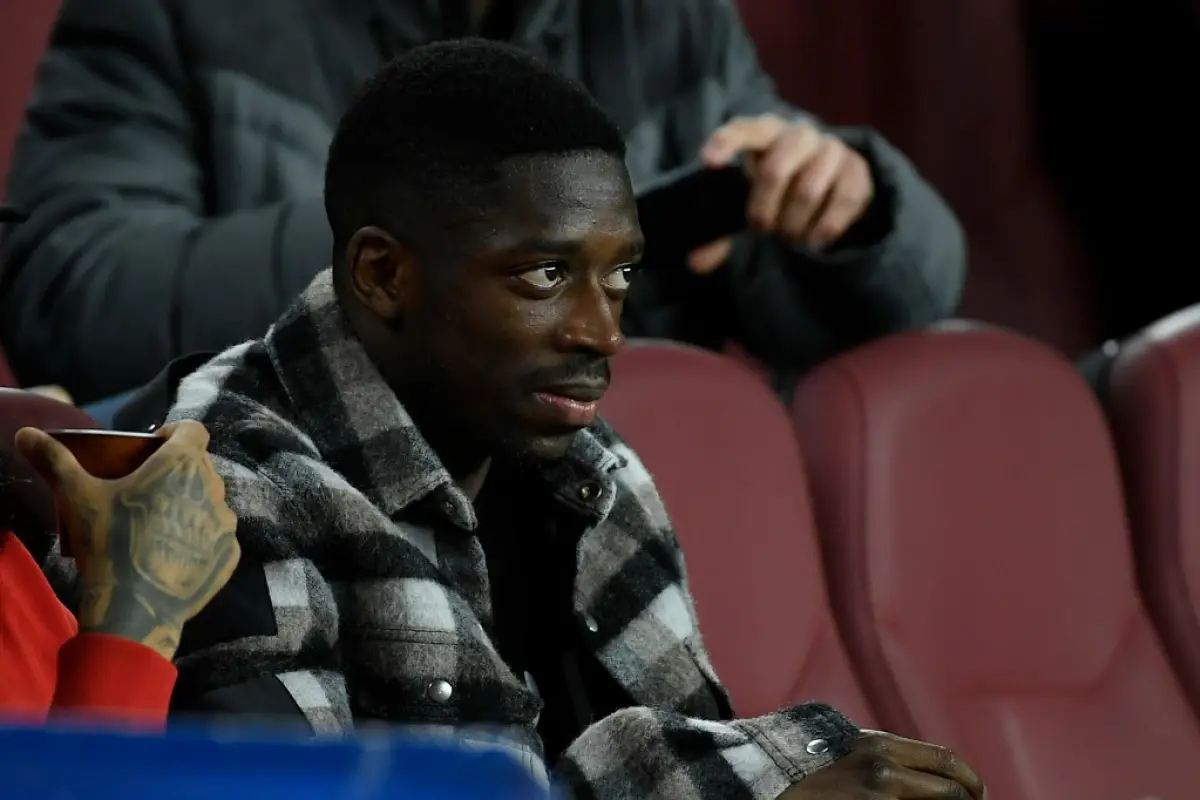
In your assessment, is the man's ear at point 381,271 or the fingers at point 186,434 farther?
the man's ear at point 381,271

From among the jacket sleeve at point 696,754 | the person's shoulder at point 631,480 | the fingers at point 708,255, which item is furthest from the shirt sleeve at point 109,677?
the fingers at point 708,255

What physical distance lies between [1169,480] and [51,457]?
0.91 metres

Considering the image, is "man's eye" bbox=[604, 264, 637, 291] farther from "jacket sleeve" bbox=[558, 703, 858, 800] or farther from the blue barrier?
the blue barrier

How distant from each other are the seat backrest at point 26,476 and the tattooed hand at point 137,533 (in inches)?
3.8

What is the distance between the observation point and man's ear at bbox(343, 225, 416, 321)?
2.53 ft

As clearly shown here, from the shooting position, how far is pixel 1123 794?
1161mm

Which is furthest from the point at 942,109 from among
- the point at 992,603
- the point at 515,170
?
the point at 515,170

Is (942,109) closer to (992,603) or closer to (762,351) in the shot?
(762,351)

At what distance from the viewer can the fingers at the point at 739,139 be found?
1039 millimetres

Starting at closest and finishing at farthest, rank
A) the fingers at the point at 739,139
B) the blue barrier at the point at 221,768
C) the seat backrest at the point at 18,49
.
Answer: the blue barrier at the point at 221,768 → the fingers at the point at 739,139 → the seat backrest at the point at 18,49

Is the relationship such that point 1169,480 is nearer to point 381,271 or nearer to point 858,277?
point 858,277

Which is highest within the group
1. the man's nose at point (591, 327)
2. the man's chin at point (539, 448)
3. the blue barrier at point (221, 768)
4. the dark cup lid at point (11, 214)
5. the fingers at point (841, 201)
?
the blue barrier at point (221, 768)

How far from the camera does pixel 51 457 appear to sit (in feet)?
1.85

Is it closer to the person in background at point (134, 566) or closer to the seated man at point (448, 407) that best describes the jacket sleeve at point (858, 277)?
the seated man at point (448, 407)
